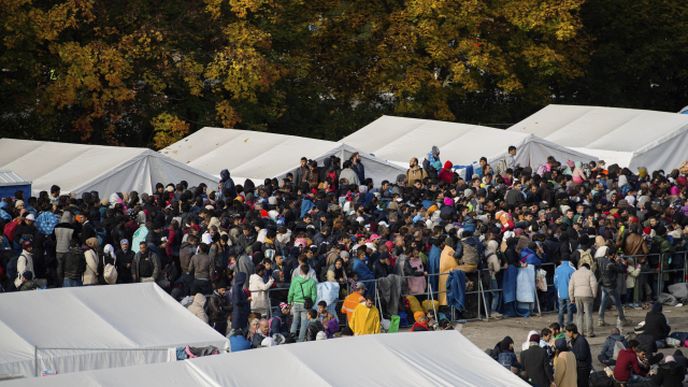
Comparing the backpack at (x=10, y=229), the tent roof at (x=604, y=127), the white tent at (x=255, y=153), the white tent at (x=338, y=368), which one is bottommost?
the white tent at (x=338, y=368)

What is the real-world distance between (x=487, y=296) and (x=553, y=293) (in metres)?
1.38

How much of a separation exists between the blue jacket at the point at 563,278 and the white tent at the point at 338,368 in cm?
662

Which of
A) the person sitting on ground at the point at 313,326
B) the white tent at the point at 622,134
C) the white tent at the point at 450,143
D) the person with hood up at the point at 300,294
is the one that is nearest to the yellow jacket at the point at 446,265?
the person with hood up at the point at 300,294

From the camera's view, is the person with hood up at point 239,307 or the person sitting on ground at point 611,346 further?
the person with hood up at point 239,307

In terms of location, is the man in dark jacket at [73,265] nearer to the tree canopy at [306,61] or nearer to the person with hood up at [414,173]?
the person with hood up at [414,173]

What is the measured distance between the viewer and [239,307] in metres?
21.5

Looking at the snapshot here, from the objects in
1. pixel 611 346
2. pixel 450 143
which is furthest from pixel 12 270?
pixel 450 143

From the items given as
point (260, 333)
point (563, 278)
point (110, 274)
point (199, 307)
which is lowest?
point (260, 333)

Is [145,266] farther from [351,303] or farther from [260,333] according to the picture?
[260,333]

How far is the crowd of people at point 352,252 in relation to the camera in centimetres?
2208

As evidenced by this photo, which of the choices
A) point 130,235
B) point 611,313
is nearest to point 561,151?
point 611,313

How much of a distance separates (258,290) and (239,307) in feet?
2.29

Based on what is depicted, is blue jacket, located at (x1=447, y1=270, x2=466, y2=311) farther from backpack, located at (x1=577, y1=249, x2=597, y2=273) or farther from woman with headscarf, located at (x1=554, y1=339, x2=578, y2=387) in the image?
woman with headscarf, located at (x1=554, y1=339, x2=578, y2=387)

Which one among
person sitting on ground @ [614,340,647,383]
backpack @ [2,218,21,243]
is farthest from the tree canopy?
person sitting on ground @ [614,340,647,383]
